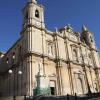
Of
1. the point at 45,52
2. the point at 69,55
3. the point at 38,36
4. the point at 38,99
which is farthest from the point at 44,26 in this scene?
the point at 38,99

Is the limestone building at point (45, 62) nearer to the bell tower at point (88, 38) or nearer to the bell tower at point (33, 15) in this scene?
the bell tower at point (33, 15)

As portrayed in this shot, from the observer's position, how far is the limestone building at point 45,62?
23.2 meters

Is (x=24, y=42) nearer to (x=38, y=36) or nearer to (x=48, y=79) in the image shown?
(x=38, y=36)

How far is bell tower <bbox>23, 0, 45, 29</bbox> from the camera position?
1045 inches

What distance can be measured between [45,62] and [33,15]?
7437 millimetres

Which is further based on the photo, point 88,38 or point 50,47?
point 88,38

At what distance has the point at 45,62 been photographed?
24656 mm

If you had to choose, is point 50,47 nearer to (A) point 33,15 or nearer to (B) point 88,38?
(A) point 33,15

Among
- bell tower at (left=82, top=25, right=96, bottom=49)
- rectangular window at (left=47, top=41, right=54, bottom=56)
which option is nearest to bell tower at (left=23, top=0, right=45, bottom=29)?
rectangular window at (left=47, top=41, right=54, bottom=56)

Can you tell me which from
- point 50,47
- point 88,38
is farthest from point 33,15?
point 88,38

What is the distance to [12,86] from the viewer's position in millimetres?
26688

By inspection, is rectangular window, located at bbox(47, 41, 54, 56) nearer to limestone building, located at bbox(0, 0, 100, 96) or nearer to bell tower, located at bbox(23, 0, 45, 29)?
limestone building, located at bbox(0, 0, 100, 96)

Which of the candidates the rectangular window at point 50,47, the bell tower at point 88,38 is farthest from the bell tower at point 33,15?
the bell tower at point 88,38

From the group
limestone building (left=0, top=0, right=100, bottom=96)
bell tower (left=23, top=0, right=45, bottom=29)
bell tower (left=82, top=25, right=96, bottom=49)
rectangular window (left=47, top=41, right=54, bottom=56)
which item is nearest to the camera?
limestone building (left=0, top=0, right=100, bottom=96)
